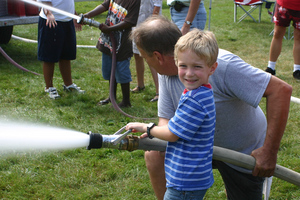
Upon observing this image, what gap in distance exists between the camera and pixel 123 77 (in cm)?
498

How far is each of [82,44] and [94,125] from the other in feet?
15.9

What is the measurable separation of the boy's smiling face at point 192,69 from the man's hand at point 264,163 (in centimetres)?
59

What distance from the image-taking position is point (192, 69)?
1887mm

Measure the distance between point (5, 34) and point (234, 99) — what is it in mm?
7166

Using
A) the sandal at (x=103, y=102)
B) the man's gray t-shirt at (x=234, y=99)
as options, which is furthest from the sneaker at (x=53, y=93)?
the man's gray t-shirt at (x=234, y=99)

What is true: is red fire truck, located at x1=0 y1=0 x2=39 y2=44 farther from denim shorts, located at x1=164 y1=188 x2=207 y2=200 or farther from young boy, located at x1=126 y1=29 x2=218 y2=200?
denim shorts, located at x1=164 y1=188 x2=207 y2=200

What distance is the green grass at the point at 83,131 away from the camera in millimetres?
3170

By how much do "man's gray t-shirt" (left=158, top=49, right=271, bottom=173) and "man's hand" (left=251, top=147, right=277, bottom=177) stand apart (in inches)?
8.8

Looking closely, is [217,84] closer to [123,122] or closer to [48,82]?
[123,122]

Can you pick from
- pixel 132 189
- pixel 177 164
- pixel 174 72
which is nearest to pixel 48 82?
pixel 132 189

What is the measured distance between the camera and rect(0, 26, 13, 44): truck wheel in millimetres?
8162

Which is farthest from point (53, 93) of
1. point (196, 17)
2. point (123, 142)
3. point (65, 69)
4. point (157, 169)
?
point (123, 142)

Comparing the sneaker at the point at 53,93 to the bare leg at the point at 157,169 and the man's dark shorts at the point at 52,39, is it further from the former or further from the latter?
the bare leg at the point at 157,169

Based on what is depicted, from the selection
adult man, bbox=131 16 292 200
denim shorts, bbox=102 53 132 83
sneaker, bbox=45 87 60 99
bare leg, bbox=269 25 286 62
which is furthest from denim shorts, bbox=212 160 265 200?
bare leg, bbox=269 25 286 62
